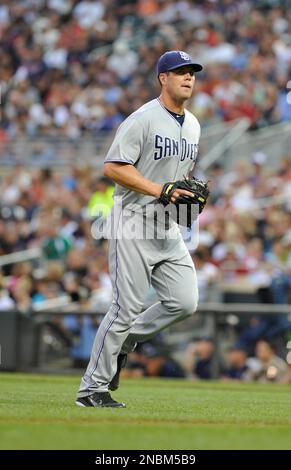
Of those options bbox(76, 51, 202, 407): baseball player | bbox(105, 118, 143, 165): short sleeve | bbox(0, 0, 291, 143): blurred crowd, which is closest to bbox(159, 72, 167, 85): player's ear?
bbox(76, 51, 202, 407): baseball player

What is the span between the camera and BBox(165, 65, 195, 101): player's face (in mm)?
7254

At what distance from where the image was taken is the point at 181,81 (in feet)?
23.8

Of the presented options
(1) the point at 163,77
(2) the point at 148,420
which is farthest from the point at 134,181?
Answer: (2) the point at 148,420

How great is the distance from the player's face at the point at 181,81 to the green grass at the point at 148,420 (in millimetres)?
2047

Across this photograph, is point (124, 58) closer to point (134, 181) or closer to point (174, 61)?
point (174, 61)

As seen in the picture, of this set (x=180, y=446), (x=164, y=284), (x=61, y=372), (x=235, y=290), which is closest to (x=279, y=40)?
(x=235, y=290)

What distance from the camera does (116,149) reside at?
7.11 metres

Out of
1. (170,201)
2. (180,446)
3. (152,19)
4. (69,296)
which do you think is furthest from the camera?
(152,19)

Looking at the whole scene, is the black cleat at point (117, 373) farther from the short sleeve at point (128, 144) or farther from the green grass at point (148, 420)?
the short sleeve at point (128, 144)

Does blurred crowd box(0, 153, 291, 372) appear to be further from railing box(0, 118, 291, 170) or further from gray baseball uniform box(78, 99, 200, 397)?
gray baseball uniform box(78, 99, 200, 397)

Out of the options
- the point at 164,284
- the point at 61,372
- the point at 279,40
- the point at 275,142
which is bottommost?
the point at 61,372
